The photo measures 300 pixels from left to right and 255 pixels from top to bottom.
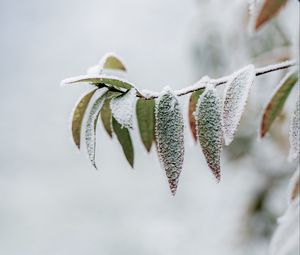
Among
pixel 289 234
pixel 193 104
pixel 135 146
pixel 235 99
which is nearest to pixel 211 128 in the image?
pixel 235 99

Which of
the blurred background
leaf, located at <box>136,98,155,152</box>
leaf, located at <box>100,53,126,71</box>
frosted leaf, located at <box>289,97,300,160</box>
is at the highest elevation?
the blurred background

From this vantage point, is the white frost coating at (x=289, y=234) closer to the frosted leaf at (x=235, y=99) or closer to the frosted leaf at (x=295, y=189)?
the frosted leaf at (x=295, y=189)

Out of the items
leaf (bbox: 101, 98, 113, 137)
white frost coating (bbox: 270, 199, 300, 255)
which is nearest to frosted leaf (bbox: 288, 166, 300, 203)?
white frost coating (bbox: 270, 199, 300, 255)

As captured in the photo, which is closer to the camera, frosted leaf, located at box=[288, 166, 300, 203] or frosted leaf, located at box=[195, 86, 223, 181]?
frosted leaf, located at box=[195, 86, 223, 181]

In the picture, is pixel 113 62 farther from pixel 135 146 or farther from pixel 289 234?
pixel 135 146

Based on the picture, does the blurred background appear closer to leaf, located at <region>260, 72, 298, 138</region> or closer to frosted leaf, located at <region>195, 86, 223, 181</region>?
leaf, located at <region>260, 72, 298, 138</region>

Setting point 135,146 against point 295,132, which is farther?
point 135,146
